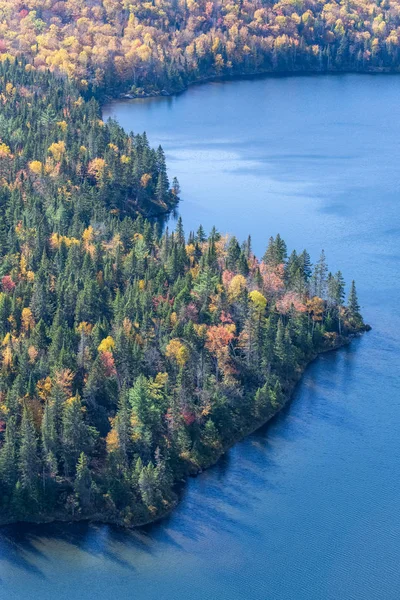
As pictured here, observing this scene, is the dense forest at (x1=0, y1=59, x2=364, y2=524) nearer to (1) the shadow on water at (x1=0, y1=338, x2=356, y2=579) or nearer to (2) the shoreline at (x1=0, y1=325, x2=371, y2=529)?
(2) the shoreline at (x1=0, y1=325, x2=371, y2=529)

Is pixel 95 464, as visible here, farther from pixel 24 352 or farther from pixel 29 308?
pixel 29 308

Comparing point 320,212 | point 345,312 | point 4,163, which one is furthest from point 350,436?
point 4,163

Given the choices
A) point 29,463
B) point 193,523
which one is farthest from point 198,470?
point 29,463

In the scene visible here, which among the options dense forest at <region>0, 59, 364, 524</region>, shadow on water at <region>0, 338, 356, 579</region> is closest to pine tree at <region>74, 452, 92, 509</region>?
dense forest at <region>0, 59, 364, 524</region>

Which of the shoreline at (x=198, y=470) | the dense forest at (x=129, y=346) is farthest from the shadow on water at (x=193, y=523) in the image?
the dense forest at (x=129, y=346)

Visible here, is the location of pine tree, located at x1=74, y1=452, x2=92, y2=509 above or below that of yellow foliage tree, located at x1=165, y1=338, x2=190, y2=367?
below
